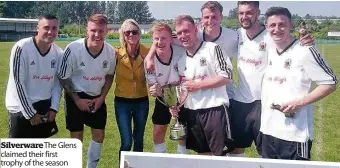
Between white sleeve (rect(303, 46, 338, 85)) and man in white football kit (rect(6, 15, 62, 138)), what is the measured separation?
1368mm

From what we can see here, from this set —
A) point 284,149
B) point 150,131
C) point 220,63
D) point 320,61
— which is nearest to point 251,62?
point 220,63

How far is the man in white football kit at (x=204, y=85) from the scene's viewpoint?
8.04 ft

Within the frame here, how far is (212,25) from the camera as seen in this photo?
252 centimetres

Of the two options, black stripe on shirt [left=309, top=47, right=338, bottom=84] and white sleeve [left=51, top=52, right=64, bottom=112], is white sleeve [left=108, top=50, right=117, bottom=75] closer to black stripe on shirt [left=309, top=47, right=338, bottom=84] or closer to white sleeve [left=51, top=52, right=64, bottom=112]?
white sleeve [left=51, top=52, right=64, bottom=112]

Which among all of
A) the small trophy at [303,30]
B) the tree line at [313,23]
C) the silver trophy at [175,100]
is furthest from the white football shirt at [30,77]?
the small trophy at [303,30]

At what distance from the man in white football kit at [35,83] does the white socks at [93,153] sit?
0.32 metres

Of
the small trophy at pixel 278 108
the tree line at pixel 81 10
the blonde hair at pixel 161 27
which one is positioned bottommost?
the small trophy at pixel 278 108

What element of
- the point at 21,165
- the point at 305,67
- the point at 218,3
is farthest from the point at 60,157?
the point at 305,67

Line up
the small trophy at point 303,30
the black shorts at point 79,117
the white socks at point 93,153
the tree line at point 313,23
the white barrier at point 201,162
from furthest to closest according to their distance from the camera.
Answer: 1. the white socks at point 93,153
2. the black shorts at point 79,117
3. the tree line at point 313,23
4. the small trophy at point 303,30
5. the white barrier at point 201,162

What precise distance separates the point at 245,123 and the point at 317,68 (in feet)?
1.85

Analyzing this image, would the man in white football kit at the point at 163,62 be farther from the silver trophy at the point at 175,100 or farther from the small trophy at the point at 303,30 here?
the small trophy at the point at 303,30

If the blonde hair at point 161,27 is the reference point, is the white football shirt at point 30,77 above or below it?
below

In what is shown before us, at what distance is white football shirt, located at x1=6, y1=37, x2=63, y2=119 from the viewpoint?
8.12 feet

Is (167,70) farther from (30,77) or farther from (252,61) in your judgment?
(30,77)
